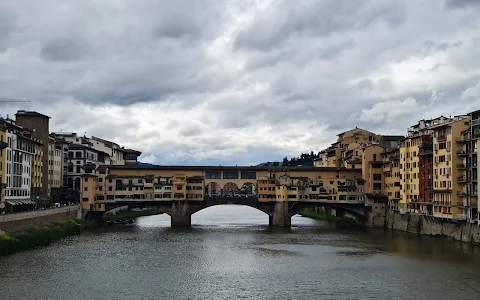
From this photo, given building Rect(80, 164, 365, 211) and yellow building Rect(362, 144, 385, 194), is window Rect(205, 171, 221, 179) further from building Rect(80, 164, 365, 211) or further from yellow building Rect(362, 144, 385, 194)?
yellow building Rect(362, 144, 385, 194)

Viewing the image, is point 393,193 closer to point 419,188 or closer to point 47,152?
point 419,188

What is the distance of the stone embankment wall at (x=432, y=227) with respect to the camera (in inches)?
2299

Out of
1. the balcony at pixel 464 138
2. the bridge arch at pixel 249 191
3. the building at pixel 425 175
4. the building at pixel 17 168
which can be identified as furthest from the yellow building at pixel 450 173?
the building at pixel 17 168

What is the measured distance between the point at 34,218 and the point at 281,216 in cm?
3636

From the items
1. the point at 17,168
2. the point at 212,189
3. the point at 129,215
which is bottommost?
the point at 129,215

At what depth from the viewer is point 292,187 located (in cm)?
8669

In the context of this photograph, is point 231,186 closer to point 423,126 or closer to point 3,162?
point 423,126

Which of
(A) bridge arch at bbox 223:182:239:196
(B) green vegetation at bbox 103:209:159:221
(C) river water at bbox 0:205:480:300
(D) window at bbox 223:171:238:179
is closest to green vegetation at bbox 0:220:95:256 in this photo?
(C) river water at bbox 0:205:480:300

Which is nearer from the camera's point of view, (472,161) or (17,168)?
(472,161)

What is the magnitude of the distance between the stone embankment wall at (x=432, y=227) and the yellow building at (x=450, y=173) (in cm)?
116

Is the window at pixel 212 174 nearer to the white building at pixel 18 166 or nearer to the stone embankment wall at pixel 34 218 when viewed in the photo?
the stone embankment wall at pixel 34 218

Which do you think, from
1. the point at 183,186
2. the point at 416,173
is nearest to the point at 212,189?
the point at 183,186

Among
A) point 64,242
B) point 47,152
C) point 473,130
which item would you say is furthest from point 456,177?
point 47,152

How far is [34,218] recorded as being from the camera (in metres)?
59.8
